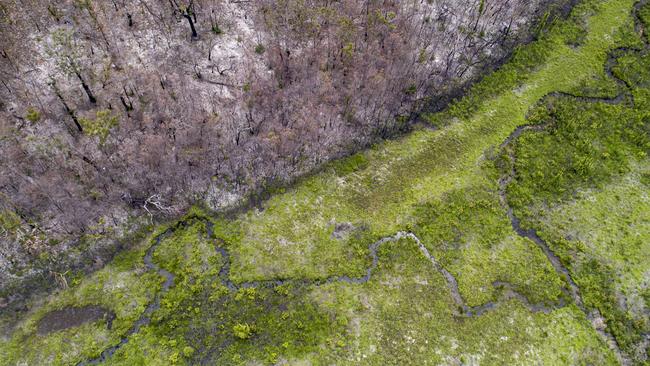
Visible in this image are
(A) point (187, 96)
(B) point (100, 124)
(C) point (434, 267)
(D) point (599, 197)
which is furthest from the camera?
(A) point (187, 96)

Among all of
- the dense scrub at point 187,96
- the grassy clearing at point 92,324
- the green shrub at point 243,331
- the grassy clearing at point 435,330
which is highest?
the dense scrub at point 187,96

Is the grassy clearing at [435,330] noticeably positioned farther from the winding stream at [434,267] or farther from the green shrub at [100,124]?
the green shrub at [100,124]

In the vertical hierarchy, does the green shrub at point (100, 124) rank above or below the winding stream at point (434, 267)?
above

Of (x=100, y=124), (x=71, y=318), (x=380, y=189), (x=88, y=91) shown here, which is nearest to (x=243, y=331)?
(x=71, y=318)

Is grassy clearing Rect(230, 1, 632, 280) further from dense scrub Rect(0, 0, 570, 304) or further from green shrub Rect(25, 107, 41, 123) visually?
green shrub Rect(25, 107, 41, 123)

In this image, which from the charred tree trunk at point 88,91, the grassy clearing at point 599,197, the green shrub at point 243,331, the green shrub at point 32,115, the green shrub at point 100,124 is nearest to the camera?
the green shrub at point 243,331

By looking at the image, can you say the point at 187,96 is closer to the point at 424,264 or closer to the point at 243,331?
the point at 243,331

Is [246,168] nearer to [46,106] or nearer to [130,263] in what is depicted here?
[130,263]

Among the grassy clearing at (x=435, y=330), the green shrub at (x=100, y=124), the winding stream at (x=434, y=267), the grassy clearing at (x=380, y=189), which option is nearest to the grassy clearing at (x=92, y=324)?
the winding stream at (x=434, y=267)

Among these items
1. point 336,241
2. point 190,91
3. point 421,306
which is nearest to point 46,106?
point 190,91
